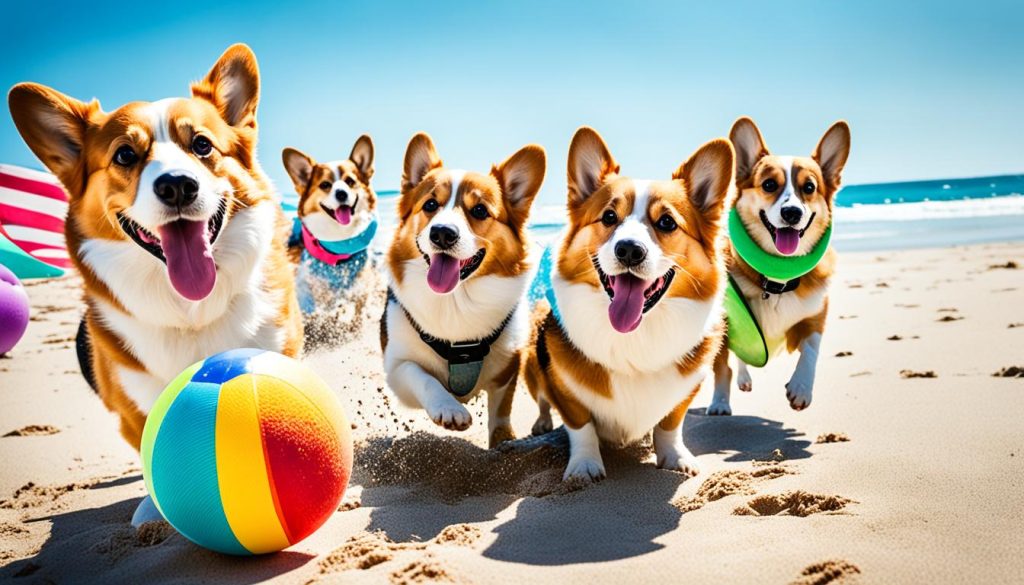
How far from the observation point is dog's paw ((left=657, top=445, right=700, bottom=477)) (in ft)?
9.59

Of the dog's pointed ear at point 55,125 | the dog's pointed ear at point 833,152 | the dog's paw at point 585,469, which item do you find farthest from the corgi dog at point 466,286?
the dog's pointed ear at point 833,152

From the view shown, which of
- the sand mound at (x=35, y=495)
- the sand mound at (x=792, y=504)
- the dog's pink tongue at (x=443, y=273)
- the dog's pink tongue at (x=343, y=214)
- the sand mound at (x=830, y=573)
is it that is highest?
the dog's pink tongue at (x=343, y=214)

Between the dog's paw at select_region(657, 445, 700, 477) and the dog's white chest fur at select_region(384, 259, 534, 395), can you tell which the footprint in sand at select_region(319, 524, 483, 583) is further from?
the dog's white chest fur at select_region(384, 259, 534, 395)

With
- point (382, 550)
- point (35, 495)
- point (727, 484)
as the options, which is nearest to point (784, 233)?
point (727, 484)

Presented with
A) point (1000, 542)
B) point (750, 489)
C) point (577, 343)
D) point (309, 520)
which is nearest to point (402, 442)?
point (577, 343)

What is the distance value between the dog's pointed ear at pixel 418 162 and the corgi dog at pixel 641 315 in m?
1.10

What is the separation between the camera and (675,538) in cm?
215

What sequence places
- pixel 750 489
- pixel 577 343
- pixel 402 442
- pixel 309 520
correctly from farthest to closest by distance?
pixel 402 442 < pixel 577 343 < pixel 750 489 < pixel 309 520

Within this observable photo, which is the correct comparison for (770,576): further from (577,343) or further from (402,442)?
(402,442)

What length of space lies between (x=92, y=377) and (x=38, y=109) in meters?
1.34

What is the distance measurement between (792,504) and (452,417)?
1.31m

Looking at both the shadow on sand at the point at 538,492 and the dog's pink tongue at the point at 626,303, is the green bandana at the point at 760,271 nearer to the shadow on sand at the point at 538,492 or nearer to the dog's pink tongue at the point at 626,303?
the shadow on sand at the point at 538,492

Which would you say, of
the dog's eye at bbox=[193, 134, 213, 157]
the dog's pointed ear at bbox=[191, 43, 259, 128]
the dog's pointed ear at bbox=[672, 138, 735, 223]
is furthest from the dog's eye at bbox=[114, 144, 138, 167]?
the dog's pointed ear at bbox=[672, 138, 735, 223]

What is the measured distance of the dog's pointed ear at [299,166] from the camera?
24.1 ft
